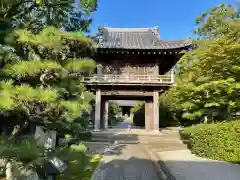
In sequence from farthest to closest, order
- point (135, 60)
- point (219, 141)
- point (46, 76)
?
point (135, 60) < point (219, 141) < point (46, 76)

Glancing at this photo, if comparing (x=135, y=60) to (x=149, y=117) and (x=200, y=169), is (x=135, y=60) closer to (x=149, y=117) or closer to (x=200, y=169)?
(x=149, y=117)

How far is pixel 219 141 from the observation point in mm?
6703

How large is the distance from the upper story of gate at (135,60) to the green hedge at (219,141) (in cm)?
553

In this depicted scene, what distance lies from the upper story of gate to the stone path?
19.8 ft

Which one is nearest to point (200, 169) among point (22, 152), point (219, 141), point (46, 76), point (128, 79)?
point (219, 141)

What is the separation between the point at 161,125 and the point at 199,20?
10.1 metres

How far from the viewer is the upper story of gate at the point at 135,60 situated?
12.7 metres

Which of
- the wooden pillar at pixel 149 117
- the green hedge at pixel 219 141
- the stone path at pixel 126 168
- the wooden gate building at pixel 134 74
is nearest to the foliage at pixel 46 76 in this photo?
the stone path at pixel 126 168

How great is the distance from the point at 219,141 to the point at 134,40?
1067cm

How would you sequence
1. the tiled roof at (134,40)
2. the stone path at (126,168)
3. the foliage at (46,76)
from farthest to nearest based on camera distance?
the tiled roof at (134,40)
the stone path at (126,168)
the foliage at (46,76)

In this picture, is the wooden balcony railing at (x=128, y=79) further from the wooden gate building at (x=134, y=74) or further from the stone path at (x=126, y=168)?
the stone path at (x=126, y=168)

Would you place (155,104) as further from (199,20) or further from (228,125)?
(199,20)

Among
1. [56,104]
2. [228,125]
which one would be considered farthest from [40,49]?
[228,125]

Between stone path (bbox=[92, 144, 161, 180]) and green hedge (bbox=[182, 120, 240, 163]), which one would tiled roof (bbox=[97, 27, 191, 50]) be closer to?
green hedge (bbox=[182, 120, 240, 163])
